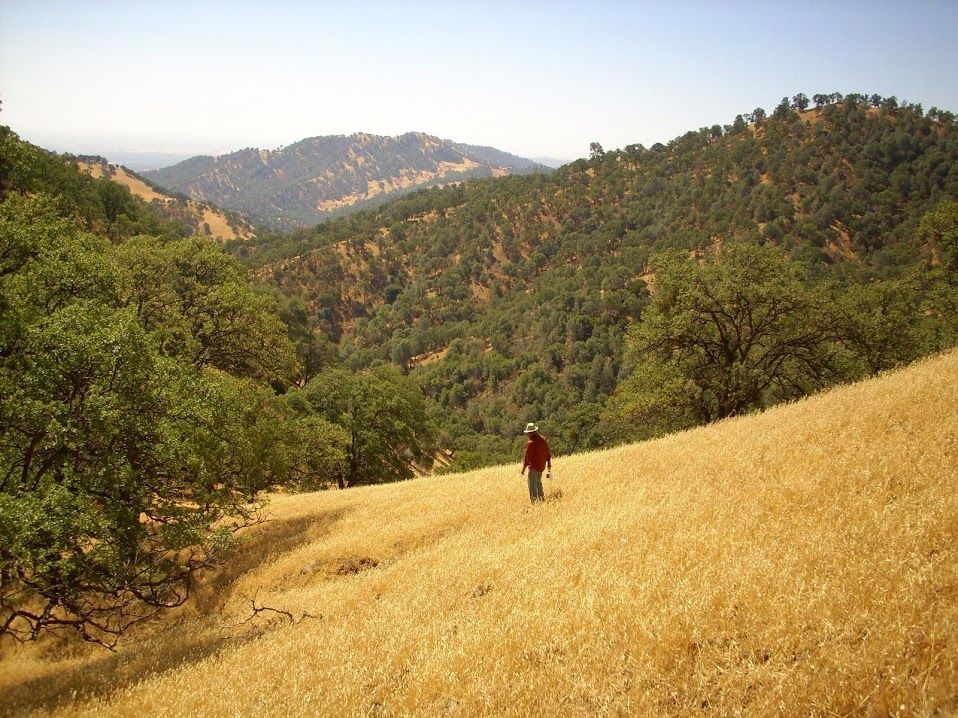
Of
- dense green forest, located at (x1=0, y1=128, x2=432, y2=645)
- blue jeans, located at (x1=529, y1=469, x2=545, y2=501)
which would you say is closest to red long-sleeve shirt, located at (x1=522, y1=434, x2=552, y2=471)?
blue jeans, located at (x1=529, y1=469, x2=545, y2=501)

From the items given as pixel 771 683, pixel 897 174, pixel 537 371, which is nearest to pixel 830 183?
pixel 897 174

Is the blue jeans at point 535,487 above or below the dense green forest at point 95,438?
below

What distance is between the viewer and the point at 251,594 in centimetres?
1298

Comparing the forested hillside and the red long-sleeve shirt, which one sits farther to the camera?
the forested hillside

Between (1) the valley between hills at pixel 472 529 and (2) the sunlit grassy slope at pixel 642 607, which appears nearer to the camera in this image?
(2) the sunlit grassy slope at pixel 642 607

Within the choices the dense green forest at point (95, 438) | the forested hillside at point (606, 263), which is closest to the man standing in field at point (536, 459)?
the dense green forest at point (95, 438)

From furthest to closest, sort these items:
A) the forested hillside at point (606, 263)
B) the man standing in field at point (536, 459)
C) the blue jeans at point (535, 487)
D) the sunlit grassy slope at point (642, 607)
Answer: the forested hillside at point (606, 263) < the blue jeans at point (535, 487) < the man standing in field at point (536, 459) < the sunlit grassy slope at point (642, 607)

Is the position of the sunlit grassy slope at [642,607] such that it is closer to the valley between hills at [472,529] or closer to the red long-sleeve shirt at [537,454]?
the valley between hills at [472,529]

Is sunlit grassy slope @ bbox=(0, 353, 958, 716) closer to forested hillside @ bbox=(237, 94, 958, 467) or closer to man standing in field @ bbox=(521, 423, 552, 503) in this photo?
man standing in field @ bbox=(521, 423, 552, 503)

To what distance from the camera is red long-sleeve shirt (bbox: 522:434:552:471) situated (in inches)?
504

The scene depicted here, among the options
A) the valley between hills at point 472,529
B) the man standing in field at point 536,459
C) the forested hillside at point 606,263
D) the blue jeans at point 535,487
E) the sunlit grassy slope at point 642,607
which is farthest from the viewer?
the forested hillside at point 606,263

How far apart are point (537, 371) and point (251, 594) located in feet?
359

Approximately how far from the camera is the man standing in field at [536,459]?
1277cm

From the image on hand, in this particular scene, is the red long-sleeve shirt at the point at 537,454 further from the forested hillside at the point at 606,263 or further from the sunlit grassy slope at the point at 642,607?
the forested hillside at the point at 606,263
